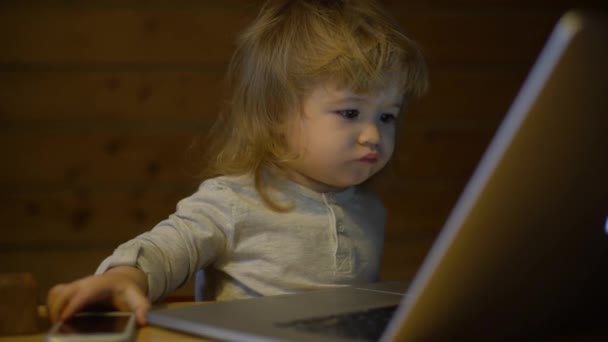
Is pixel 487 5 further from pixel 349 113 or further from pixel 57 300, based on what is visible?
pixel 57 300

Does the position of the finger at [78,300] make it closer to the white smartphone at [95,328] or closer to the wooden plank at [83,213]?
the white smartphone at [95,328]

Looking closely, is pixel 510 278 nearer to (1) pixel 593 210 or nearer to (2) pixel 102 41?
(1) pixel 593 210

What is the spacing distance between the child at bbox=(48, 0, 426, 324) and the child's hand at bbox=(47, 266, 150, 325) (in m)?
0.23

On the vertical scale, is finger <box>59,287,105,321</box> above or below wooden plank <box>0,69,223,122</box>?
above

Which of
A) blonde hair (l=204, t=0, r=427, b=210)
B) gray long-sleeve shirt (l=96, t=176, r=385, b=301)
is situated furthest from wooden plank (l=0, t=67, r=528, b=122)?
gray long-sleeve shirt (l=96, t=176, r=385, b=301)

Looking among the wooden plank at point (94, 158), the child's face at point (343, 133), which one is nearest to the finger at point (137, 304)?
the child's face at point (343, 133)

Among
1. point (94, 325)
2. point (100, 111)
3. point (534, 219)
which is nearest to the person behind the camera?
point (534, 219)

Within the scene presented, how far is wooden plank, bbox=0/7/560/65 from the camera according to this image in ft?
8.69

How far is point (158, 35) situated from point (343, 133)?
1.70 meters

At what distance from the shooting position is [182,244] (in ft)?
3.47

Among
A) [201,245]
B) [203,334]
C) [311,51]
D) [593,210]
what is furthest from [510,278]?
[311,51]

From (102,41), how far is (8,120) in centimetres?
38

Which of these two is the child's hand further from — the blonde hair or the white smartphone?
the blonde hair

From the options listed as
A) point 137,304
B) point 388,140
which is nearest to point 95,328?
point 137,304
